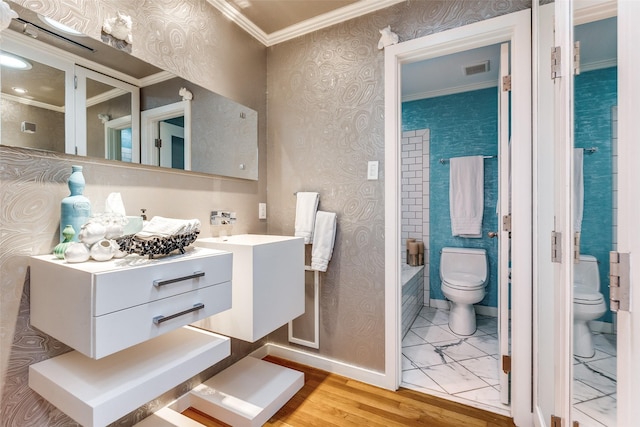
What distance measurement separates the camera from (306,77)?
6.98ft

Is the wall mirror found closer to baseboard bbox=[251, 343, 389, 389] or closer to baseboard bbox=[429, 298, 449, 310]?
baseboard bbox=[251, 343, 389, 389]

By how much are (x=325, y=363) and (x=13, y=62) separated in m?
2.20

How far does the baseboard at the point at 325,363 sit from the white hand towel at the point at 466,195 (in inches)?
76.6

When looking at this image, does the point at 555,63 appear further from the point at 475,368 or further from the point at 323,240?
the point at 475,368

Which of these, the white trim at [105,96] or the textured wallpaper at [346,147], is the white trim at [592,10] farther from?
the white trim at [105,96]

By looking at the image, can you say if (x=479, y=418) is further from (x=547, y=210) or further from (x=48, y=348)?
(x=48, y=348)

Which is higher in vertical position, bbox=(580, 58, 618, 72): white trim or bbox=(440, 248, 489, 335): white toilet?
bbox=(580, 58, 618, 72): white trim

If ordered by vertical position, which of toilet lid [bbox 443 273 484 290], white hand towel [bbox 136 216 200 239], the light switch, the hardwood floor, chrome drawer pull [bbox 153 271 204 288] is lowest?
the hardwood floor

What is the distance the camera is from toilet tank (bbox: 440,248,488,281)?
3.06m

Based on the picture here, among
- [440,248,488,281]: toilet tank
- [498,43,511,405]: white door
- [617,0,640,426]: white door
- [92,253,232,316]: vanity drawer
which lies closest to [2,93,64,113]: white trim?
[92,253,232,316]: vanity drawer

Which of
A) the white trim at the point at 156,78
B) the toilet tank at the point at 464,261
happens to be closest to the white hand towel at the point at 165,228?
the white trim at the point at 156,78

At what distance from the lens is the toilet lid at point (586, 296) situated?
803 mm

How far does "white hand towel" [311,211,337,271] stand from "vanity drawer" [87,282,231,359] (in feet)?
2.49

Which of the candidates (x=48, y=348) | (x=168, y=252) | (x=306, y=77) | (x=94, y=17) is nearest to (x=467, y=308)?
(x=306, y=77)
